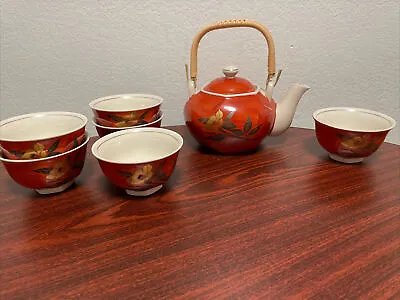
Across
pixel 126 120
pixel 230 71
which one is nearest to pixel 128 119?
pixel 126 120

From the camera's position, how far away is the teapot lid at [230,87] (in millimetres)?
737

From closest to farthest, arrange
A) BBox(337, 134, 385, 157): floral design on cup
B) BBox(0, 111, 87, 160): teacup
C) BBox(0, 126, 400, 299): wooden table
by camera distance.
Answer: BBox(0, 126, 400, 299): wooden table < BBox(0, 111, 87, 160): teacup < BBox(337, 134, 385, 157): floral design on cup

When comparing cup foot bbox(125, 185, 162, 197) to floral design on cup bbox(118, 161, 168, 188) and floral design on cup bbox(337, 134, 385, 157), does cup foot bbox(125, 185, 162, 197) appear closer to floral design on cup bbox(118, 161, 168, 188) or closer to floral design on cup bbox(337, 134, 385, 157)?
floral design on cup bbox(118, 161, 168, 188)

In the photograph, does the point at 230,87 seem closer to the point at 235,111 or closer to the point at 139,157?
the point at 235,111

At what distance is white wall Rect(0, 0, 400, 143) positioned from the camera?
37.0 inches

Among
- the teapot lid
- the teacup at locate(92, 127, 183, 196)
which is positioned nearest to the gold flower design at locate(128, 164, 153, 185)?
the teacup at locate(92, 127, 183, 196)

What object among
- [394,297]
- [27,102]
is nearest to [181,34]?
[27,102]

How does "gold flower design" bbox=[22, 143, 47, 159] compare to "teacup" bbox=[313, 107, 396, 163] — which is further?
"teacup" bbox=[313, 107, 396, 163]

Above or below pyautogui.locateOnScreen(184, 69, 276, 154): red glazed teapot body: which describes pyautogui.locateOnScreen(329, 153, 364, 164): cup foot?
below

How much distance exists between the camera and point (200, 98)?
0.76 m

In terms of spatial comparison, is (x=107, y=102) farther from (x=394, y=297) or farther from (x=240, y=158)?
(x=394, y=297)

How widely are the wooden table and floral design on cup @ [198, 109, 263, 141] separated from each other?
7 cm

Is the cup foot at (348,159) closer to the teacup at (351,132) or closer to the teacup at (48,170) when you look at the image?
the teacup at (351,132)

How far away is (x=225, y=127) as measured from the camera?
722 mm
